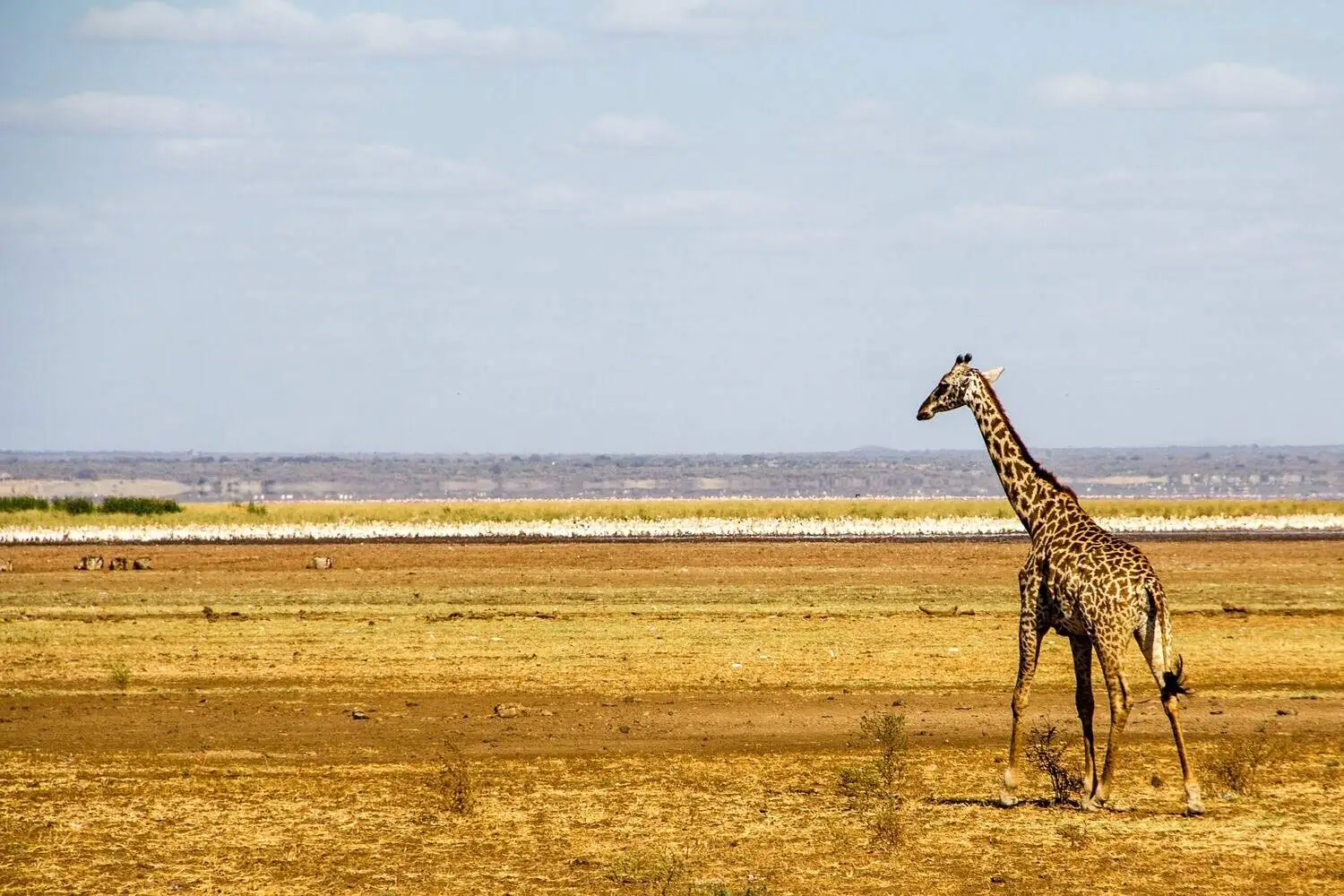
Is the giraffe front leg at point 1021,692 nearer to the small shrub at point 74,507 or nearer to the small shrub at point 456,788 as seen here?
the small shrub at point 456,788

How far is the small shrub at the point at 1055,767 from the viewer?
14.2 m

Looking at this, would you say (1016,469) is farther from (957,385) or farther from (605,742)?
(605,742)

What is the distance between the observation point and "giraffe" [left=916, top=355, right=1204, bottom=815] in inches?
517

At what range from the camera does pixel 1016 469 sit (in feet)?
48.4

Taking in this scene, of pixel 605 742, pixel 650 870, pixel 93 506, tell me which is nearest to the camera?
pixel 650 870

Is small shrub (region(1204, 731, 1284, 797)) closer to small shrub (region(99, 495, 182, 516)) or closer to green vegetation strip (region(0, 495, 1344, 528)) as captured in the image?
green vegetation strip (region(0, 495, 1344, 528))

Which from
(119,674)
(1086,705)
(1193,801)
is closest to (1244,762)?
(1193,801)

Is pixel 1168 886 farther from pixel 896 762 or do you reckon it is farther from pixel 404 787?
pixel 404 787

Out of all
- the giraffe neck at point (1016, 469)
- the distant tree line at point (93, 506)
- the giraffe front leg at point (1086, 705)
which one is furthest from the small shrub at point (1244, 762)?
the distant tree line at point (93, 506)

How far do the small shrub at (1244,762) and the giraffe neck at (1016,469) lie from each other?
2674 mm

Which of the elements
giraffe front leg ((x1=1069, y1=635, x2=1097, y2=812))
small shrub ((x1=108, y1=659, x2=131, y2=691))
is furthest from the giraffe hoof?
small shrub ((x1=108, y1=659, x2=131, y2=691))

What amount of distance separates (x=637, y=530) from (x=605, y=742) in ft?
157

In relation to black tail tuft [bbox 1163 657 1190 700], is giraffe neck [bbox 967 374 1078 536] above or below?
above

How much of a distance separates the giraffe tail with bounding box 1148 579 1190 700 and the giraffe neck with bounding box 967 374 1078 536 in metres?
1.47
